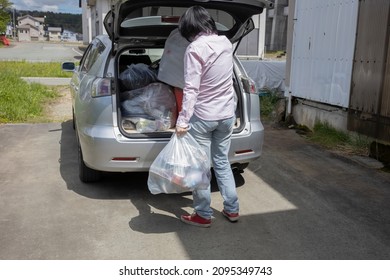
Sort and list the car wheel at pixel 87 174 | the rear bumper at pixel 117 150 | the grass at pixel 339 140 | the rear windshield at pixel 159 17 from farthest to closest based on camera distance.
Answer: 1. the grass at pixel 339 140
2. the car wheel at pixel 87 174
3. the rear windshield at pixel 159 17
4. the rear bumper at pixel 117 150

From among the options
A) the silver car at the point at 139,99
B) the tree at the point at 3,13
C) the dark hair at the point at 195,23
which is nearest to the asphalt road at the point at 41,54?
the tree at the point at 3,13

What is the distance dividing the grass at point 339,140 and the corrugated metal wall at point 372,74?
5.9 inches

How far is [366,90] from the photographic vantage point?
586cm

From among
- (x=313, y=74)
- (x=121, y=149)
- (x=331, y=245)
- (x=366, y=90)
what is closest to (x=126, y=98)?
(x=121, y=149)

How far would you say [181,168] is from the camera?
133 inches

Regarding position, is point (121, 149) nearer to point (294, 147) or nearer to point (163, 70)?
point (163, 70)

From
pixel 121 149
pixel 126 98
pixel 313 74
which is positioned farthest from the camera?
pixel 313 74

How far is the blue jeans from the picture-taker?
3.45 meters

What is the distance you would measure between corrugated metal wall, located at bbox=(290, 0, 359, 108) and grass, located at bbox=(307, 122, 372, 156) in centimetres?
44

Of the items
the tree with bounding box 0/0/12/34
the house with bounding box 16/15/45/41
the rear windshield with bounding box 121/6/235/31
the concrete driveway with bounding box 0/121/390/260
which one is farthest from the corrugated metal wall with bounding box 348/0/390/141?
the house with bounding box 16/15/45/41

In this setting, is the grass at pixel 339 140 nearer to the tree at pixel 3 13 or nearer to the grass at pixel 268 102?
the grass at pixel 268 102

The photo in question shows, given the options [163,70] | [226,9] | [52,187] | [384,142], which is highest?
[226,9]

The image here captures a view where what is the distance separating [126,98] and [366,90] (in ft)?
11.4

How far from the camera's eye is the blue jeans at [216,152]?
11.3 ft
